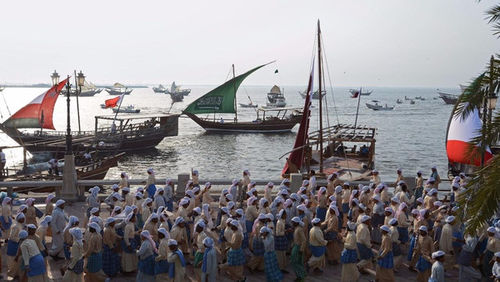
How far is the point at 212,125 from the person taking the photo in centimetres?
7656

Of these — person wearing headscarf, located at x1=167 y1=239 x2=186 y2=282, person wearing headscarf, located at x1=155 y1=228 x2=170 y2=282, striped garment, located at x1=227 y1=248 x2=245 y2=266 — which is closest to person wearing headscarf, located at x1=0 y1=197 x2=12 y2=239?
person wearing headscarf, located at x1=155 y1=228 x2=170 y2=282

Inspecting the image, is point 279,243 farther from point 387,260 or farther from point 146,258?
point 146,258

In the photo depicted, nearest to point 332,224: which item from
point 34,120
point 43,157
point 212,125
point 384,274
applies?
point 384,274

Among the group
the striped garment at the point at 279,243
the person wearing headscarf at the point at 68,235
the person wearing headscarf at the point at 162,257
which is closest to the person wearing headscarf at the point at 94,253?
the person wearing headscarf at the point at 68,235

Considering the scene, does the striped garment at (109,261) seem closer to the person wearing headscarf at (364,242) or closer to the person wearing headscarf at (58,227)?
the person wearing headscarf at (58,227)

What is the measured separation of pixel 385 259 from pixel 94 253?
629 cm

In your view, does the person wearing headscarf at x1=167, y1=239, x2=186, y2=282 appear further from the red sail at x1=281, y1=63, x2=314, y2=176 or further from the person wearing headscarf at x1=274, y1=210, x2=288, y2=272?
the red sail at x1=281, y1=63, x2=314, y2=176

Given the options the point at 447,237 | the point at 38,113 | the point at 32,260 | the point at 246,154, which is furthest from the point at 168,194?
the point at 246,154

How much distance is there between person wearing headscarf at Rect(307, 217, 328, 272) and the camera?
12.1 meters

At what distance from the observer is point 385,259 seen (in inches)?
450

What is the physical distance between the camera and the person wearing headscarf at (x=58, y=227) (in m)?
12.8

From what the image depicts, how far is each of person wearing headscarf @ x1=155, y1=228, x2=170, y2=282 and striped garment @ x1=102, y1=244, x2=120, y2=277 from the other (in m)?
1.53

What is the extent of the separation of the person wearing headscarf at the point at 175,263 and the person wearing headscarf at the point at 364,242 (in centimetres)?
406

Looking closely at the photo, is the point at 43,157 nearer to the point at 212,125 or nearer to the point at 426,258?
the point at 212,125
